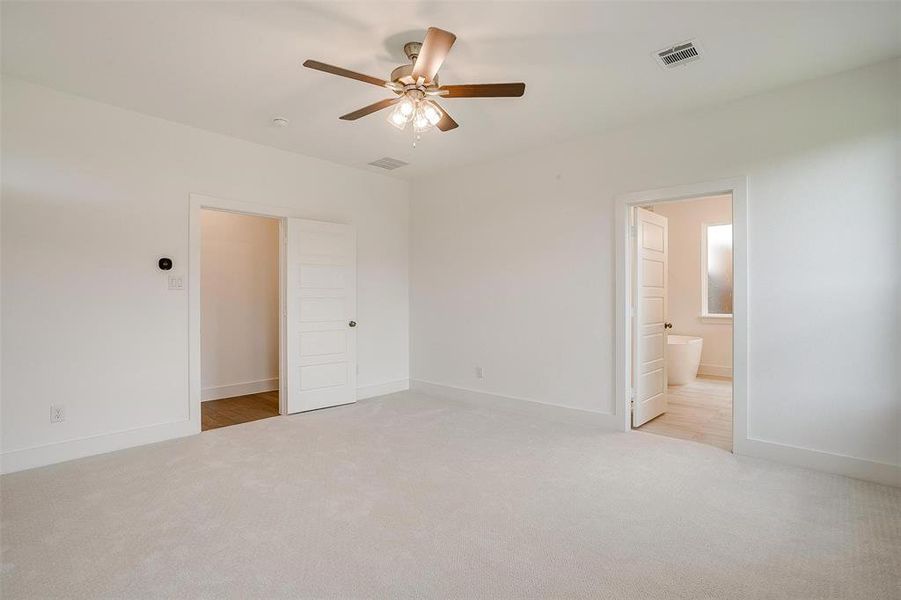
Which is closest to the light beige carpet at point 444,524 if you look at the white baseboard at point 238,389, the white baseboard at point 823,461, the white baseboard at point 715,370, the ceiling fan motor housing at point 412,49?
the white baseboard at point 823,461

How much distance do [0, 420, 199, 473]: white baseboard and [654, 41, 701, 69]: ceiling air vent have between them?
15.5 feet

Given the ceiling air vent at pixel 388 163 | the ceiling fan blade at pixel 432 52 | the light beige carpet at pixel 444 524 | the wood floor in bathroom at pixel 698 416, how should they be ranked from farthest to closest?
the ceiling air vent at pixel 388 163, the wood floor in bathroom at pixel 698 416, the ceiling fan blade at pixel 432 52, the light beige carpet at pixel 444 524

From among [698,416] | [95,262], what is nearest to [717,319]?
[698,416]

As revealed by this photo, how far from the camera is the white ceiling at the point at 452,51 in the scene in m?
2.41

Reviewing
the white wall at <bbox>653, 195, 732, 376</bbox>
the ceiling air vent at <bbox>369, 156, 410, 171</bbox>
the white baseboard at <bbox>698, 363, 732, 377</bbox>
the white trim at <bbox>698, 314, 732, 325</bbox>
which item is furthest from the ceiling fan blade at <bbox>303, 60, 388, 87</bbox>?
the white baseboard at <bbox>698, 363, 732, 377</bbox>

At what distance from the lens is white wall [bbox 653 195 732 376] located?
22.2 feet

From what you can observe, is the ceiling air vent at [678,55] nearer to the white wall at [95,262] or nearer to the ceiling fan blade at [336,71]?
the ceiling fan blade at [336,71]

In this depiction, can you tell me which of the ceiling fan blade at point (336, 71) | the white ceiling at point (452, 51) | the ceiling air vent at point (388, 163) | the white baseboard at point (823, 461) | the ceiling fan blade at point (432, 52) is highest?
the ceiling air vent at point (388, 163)

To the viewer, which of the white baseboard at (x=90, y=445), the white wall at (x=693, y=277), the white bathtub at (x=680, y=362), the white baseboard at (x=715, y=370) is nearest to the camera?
the white baseboard at (x=90, y=445)

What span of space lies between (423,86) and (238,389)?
4.75 meters

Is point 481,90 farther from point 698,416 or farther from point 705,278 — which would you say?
point 705,278

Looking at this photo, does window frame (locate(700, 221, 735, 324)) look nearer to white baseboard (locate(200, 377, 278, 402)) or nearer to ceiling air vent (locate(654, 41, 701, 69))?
ceiling air vent (locate(654, 41, 701, 69))

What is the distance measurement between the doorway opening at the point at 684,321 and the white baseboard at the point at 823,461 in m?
0.22

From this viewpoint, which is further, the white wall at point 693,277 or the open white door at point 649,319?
the white wall at point 693,277
